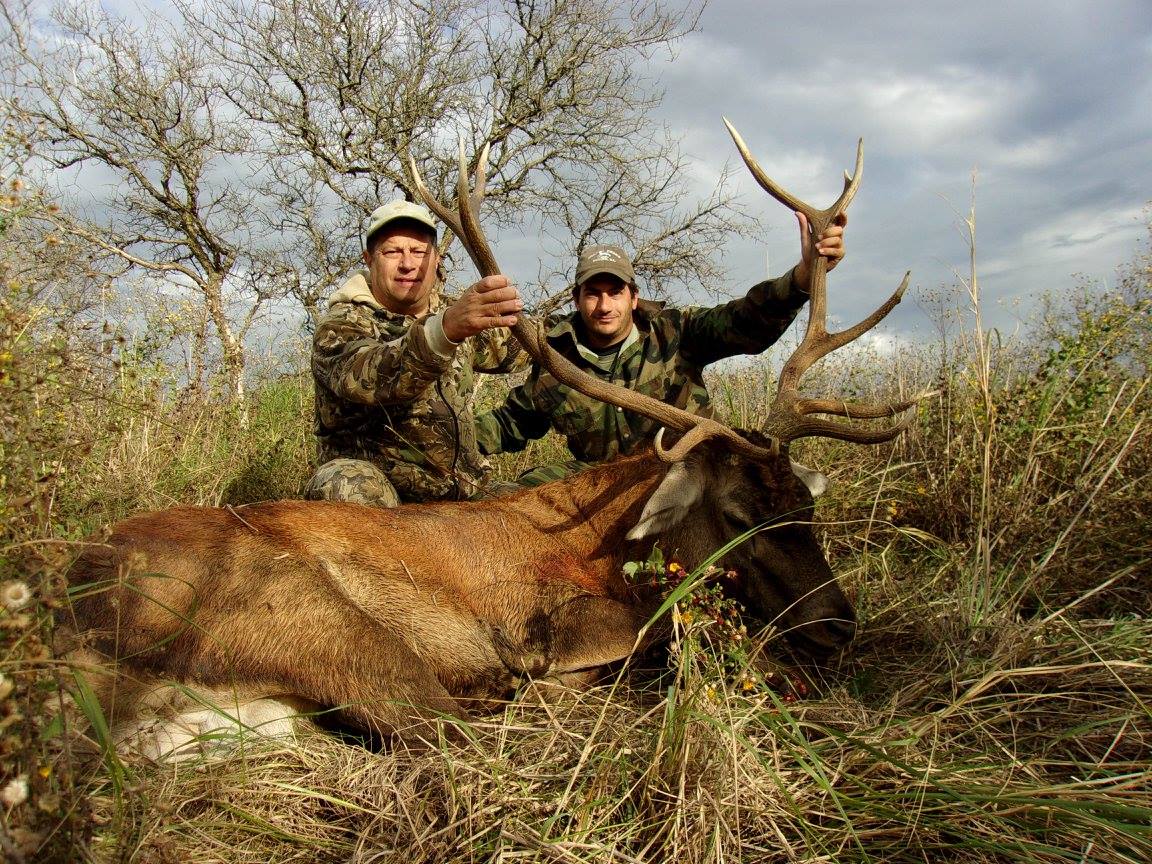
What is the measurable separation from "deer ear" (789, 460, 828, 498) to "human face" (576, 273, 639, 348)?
1947 mm

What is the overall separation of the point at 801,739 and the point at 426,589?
5.60ft

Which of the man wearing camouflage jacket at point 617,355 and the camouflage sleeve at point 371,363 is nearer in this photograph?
the camouflage sleeve at point 371,363

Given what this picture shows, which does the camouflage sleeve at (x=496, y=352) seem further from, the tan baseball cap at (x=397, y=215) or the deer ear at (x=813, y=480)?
the deer ear at (x=813, y=480)

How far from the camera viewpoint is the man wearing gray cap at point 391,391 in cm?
441

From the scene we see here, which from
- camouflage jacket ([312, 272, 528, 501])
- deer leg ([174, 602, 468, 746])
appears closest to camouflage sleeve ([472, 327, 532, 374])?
camouflage jacket ([312, 272, 528, 501])

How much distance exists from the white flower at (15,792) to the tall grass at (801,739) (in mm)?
38

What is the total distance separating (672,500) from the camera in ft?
11.6

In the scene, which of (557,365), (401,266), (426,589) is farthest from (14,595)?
(401,266)

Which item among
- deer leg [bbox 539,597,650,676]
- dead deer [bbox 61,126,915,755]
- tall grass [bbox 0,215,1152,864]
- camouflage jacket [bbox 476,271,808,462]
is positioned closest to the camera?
tall grass [bbox 0,215,1152,864]

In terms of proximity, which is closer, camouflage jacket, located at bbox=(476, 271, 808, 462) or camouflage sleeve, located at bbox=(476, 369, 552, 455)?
camouflage jacket, located at bbox=(476, 271, 808, 462)

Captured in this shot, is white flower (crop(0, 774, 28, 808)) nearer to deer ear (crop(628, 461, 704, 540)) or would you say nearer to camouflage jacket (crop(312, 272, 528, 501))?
deer ear (crop(628, 461, 704, 540))

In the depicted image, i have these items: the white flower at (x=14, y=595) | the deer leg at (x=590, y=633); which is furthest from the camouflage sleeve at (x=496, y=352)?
the white flower at (x=14, y=595)

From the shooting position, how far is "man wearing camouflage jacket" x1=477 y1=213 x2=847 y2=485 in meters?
5.22

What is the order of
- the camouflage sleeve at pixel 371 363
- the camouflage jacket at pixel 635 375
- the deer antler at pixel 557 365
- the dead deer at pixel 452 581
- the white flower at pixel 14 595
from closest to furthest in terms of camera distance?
the white flower at pixel 14 595
the dead deer at pixel 452 581
the deer antler at pixel 557 365
the camouflage sleeve at pixel 371 363
the camouflage jacket at pixel 635 375
